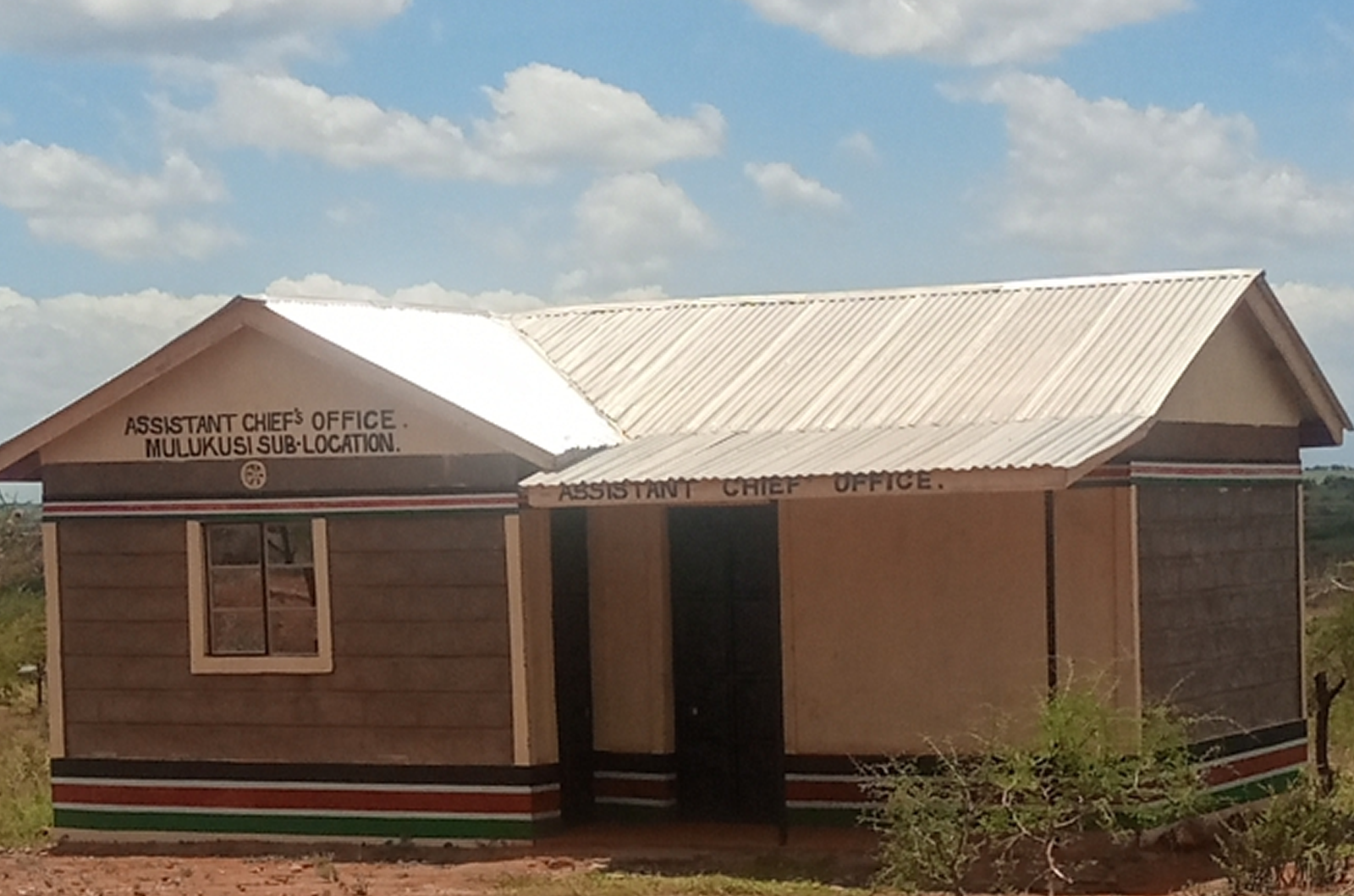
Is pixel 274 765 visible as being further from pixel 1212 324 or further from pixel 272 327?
pixel 1212 324

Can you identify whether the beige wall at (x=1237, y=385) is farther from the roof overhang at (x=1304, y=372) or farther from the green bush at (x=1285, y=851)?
the green bush at (x=1285, y=851)

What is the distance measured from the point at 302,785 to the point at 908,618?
4.33 meters

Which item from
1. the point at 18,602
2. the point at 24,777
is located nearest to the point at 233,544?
the point at 24,777

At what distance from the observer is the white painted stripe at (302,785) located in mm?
15039

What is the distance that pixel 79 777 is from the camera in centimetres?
1634

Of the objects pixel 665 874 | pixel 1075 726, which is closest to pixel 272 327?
pixel 665 874

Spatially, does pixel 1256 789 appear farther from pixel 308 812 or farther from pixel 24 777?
pixel 24 777

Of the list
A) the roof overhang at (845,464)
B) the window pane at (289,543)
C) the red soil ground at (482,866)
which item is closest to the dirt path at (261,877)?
the red soil ground at (482,866)

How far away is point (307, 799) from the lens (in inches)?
615

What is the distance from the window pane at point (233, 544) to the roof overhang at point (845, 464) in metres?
2.52

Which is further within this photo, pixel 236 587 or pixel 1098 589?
pixel 236 587

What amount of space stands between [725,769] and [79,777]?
4672 millimetres

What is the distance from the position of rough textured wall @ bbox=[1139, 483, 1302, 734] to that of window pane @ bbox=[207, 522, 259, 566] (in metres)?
6.05

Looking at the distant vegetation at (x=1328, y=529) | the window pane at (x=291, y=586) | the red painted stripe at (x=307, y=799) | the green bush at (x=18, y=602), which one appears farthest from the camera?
the distant vegetation at (x=1328, y=529)
